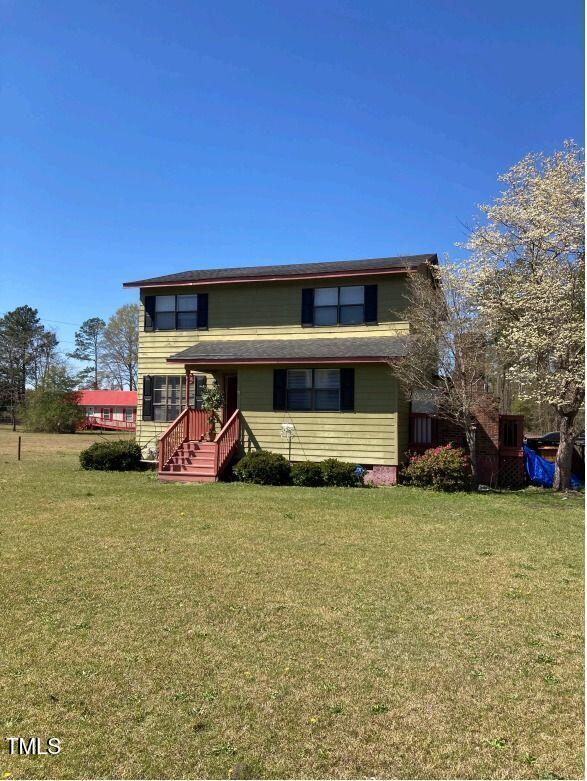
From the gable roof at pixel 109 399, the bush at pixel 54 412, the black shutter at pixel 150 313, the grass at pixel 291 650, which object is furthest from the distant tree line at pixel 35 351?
the grass at pixel 291 650

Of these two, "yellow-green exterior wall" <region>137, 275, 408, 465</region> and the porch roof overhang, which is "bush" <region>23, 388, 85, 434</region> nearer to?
"yellow-green exterior wall" <region>137, 275, 408, 465</region>

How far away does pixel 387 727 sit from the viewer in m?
3.35

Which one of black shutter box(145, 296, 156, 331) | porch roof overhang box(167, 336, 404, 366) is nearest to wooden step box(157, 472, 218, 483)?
porch roof overhang box(167, 336, 404, 366)

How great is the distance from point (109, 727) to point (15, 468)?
15253 millimetres

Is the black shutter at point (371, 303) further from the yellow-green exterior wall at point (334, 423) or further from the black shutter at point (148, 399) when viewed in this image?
the black shutter at point (148, 399)

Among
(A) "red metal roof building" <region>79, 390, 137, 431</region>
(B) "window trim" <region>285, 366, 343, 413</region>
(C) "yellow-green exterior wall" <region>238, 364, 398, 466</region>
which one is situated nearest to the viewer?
(C) "yellow-green exterior wall" <region>238, 364, 398, 466</region>

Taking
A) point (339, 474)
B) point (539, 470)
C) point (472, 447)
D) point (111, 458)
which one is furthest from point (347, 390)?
point (111, 458)

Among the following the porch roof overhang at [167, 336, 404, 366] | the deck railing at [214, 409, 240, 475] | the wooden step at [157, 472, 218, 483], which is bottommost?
the wooden step at [157, 472, 218, 483]

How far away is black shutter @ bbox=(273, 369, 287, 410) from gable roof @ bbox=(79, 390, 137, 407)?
145ft

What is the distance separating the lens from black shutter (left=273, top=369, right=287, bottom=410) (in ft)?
51.6

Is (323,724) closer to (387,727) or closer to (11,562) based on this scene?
(387,727)

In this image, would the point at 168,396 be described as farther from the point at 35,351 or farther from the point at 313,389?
the point at 35,351

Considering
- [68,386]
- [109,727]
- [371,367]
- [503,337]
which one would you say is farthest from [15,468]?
[68,386]

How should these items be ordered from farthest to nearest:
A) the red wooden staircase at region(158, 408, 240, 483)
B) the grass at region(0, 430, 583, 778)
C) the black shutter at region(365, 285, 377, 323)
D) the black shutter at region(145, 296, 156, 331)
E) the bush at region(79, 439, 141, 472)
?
the black shutter at region(145, 296, 156, 331)
the bush at region(79, 439, 141, 472)
the black shutter at region(365, 285, 377, 323)
the red wooden staircase at region(158, 408, 240, 483)
the grass at region(0, 430, 583, 778)
